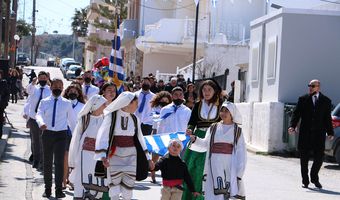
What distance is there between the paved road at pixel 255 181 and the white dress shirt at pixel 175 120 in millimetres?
1094

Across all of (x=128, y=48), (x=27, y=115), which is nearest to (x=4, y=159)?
(x=27, y=115)

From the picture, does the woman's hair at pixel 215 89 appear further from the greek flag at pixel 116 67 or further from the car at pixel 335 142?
the greek flag at pixel 116 67

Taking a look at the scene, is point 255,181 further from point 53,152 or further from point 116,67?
point 116,67

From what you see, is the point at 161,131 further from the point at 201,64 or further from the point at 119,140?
the point at 201,64

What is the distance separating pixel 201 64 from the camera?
42.4m

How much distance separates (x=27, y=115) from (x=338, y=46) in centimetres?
1146

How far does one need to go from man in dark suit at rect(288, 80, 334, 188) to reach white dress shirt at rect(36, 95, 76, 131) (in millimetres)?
4827

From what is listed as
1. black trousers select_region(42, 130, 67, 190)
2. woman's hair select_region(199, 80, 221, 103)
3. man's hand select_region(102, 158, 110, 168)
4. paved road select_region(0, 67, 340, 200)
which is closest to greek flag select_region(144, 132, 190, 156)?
woman's hair select_region(199, 80, 221, 103)

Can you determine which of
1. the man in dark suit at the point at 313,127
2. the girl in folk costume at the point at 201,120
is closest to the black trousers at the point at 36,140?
the man in dark suit at the point at 313,127

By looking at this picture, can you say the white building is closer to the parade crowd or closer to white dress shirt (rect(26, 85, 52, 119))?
white dress shirt (rect(26, 85, 52, 119))

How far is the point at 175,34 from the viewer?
1801 inches

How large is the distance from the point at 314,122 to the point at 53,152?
562cm

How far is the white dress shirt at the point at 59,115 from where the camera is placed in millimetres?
13727

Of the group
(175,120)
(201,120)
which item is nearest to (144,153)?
(201,120)
